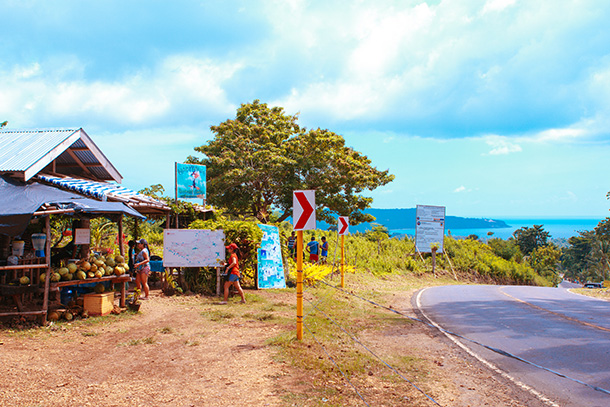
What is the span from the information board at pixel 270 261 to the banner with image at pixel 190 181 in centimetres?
256

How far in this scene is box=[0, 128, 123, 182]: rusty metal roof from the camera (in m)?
12.4

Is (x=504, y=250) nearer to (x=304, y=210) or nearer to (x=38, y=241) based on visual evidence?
(x=304, y=210)

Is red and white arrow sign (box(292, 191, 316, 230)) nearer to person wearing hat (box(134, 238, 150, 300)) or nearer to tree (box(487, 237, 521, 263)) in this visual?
person wearing hat (box(134, 238, 150, 300))

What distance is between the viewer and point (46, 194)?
11.9 meters

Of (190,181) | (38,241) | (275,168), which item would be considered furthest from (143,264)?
(275,168)

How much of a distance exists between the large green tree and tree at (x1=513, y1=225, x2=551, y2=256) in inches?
2471

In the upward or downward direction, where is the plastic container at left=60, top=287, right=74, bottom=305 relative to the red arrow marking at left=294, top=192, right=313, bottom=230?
downward

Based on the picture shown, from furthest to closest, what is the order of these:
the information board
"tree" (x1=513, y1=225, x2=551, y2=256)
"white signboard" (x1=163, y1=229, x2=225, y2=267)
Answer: "tree" (x1=513, y1=225, x2=551, y2=256)
the information board
"white signboard" (x1=163, y1=229, x2=225, y2=267)

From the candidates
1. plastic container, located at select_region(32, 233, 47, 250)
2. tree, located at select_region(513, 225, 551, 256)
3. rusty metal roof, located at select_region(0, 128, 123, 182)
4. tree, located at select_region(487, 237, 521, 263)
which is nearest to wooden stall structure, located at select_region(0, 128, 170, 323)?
rusty metal roof, located at select_region(0, 128, 123, 182)

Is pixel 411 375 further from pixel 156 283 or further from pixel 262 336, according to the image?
pixel 156 283

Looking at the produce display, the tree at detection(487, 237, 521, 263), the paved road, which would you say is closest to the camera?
the paved road

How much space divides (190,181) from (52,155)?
16.3 ft

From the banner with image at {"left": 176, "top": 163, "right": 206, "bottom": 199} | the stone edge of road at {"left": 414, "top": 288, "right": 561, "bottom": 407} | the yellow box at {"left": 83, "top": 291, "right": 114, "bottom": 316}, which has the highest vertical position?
the banner with image at {"left": 176, "top": 163, "right": 206, "bottom": 199}

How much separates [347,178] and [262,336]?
22.8 metres
